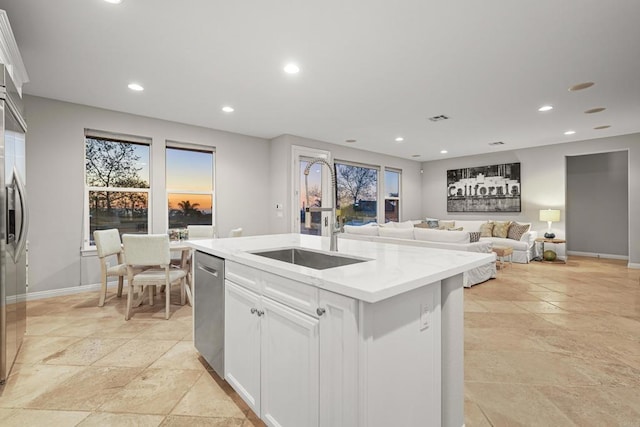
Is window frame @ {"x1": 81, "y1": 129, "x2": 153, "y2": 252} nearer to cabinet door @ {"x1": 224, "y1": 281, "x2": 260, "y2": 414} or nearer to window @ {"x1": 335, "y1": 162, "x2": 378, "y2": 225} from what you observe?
Answer: cabinet door @ {"x1": 224, "y1": 281, "x2": 260, "y2": 414}

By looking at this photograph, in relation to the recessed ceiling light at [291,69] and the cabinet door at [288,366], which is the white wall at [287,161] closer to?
the recessed ceiling light at [291,69]

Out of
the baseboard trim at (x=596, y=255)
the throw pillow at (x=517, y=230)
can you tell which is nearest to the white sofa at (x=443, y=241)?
the throw pillow at (x=517, y=230)

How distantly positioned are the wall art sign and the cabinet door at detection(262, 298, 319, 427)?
7.64 metres

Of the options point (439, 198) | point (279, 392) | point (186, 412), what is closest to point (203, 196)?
point (186, 412)

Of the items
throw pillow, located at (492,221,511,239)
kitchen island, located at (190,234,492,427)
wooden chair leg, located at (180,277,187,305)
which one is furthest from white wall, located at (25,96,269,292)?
throw pillow, located at (492,221,511,239)

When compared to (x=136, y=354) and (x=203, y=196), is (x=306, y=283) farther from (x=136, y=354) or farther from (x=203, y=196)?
(x=203, y=196)

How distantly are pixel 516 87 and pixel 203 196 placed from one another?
4728 millimetres

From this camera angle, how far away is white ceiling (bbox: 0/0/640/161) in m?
2.21

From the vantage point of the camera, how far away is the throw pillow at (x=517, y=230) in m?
6.53

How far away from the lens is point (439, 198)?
869 cm

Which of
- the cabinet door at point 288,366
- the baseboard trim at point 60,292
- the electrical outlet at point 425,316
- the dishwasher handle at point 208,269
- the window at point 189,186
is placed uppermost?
the window at point 189,186

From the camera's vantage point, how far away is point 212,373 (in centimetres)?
212

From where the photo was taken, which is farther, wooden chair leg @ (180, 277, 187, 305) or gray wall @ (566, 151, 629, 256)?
gray wall @ (566, 151, 629, 256)

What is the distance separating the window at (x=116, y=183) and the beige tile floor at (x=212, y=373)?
127cm
